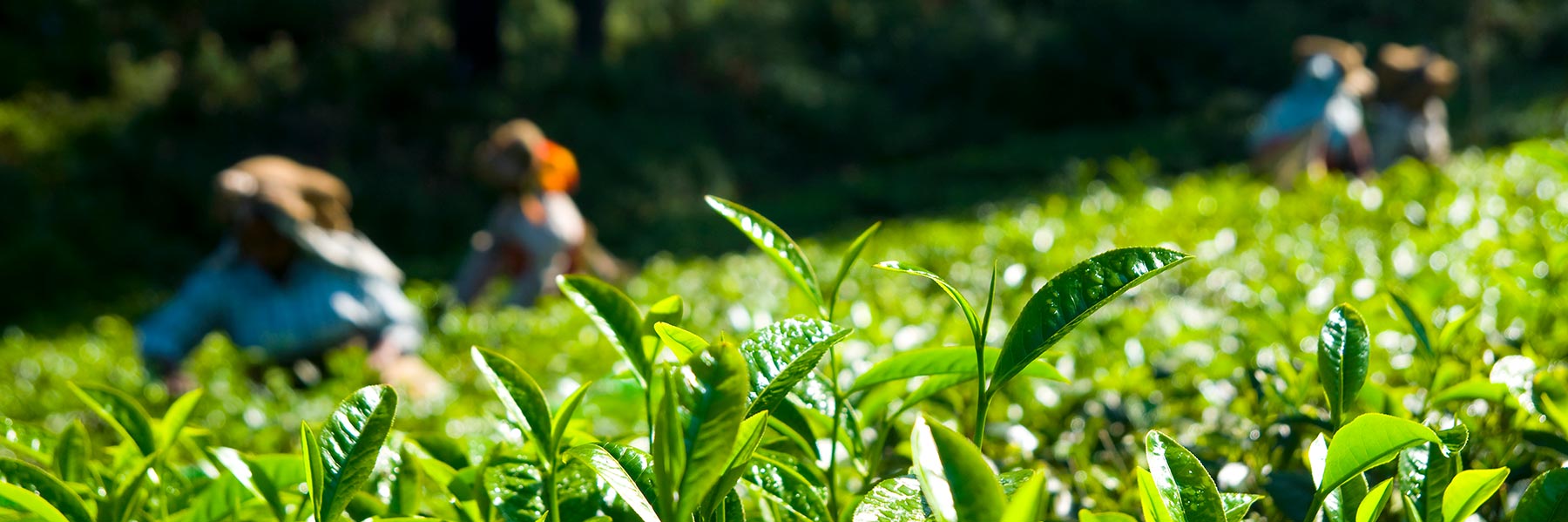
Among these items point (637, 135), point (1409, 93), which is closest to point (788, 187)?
point (637, 135)

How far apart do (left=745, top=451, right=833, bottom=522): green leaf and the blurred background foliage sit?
33.2ft

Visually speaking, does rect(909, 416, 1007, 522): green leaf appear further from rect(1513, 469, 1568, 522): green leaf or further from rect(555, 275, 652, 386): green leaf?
rect(1513, 469, 1568, 522): green leaf

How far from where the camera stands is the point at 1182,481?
91 cm

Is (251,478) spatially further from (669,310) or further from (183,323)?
(183,323)

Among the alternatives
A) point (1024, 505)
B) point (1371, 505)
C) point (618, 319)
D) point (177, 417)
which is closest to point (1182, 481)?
point (1371, 505)

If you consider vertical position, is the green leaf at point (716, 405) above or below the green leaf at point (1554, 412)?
below

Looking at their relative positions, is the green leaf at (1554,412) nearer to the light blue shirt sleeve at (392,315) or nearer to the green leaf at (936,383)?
the green leaf at (936,383)

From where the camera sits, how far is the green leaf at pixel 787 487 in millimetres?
1051

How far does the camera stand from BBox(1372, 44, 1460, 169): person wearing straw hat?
746 centimetres

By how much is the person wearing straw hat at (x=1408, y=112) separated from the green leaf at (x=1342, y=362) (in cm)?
713

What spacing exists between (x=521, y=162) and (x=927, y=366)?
462 centimetres

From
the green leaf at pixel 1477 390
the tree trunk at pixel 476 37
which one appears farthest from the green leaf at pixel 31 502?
the tree trunk at pixel 476 37

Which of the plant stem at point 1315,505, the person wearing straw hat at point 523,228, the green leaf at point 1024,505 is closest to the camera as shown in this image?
the green leaf at point 1024,505

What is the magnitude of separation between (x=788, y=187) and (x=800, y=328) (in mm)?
14889
